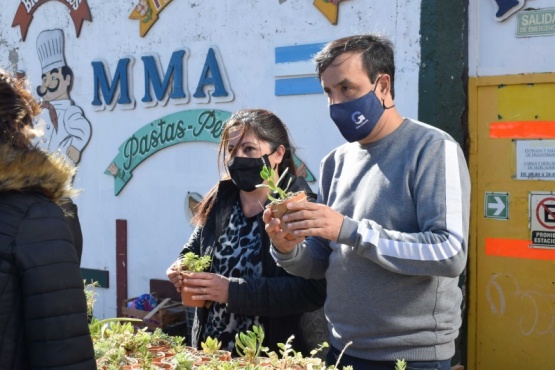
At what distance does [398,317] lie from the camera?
2449mm

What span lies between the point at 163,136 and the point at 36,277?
4.62 meters

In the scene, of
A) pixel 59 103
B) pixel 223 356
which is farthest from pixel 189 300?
pixel 59 103

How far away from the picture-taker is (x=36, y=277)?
196 centimetres

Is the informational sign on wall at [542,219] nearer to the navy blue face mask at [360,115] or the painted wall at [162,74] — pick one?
the painted wall at [162,74]

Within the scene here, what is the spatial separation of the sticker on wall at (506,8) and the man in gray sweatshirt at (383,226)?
2.29 meters

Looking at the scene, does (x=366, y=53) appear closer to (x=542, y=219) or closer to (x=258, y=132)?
(x=258, y=132)

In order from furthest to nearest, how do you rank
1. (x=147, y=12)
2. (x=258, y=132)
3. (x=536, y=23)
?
Answer: (x=147, y=12) < (x=536, y=23) < (x=258, y=132)

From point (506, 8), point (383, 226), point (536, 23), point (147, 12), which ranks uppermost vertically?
point (147, 12)

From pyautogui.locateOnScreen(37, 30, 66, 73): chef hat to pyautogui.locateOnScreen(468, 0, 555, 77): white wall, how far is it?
4113 mm

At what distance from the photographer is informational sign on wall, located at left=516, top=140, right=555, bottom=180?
4652mm

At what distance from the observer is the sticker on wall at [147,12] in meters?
6.47

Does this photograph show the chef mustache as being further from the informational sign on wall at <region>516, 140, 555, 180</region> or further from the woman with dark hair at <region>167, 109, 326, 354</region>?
the informational sign on wall at <region>516, 140, 555, 180</region>

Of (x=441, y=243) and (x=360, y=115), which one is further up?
(x=360, y=115)

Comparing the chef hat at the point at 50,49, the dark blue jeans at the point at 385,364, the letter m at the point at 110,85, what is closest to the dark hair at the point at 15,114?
the dark blue jeans at the point at 385,364
